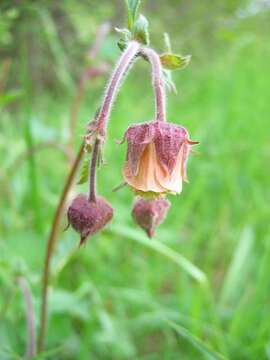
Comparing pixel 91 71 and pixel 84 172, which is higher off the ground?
pixel 91 71

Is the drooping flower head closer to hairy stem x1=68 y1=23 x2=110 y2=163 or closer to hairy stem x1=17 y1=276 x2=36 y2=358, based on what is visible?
hairy stem x1=17 y1=276 x2=36 y2=358

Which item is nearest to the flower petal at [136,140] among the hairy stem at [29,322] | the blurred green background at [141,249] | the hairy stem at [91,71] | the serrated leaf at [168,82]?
the blurred green background at [141,249]

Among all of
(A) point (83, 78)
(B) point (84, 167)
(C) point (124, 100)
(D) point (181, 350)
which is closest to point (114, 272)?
(D) point (181, 350)

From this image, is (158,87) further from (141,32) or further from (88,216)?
(88,216)

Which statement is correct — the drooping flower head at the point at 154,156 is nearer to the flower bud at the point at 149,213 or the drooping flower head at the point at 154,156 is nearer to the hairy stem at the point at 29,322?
the flower bud at the point at 149,213

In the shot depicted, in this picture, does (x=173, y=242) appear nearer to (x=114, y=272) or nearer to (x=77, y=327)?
(x=114, y=272)

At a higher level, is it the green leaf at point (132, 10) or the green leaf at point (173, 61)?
the green leaf at point (132, 10)

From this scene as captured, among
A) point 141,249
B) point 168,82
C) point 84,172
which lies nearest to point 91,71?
point 141,249
